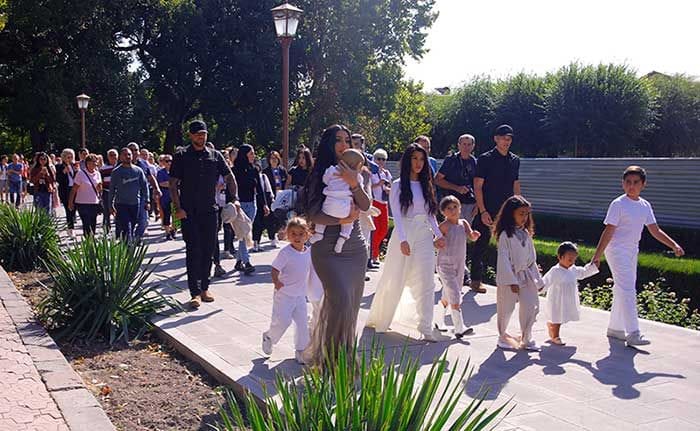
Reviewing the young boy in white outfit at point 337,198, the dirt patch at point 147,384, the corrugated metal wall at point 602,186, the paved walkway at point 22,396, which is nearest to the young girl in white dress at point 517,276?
the young boy in white outfit at point 337,198

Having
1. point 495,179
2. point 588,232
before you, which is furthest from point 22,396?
point 588,232

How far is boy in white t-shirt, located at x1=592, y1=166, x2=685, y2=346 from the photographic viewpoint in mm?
6578

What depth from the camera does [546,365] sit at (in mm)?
5879

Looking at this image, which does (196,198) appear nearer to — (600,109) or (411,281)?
(411,281)

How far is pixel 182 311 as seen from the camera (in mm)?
7625

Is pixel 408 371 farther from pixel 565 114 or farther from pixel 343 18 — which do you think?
pixel 565 114

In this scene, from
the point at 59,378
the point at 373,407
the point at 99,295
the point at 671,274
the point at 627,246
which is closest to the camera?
the point at 373,407

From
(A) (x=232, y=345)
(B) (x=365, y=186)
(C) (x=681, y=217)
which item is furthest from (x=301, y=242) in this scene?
(C) (x=681, y=217)

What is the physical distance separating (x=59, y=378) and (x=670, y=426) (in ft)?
14.0

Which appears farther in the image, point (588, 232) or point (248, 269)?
point (588, 232)

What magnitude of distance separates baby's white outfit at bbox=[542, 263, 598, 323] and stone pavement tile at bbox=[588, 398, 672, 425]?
162 cm

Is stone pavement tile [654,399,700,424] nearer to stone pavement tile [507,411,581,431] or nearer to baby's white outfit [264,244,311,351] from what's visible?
stone pavement tile [507,411,581,431]

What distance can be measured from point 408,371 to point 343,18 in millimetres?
32302

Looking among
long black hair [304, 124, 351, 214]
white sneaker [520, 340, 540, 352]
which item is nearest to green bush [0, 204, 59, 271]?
long black hair [304, 124, 351, 214]
